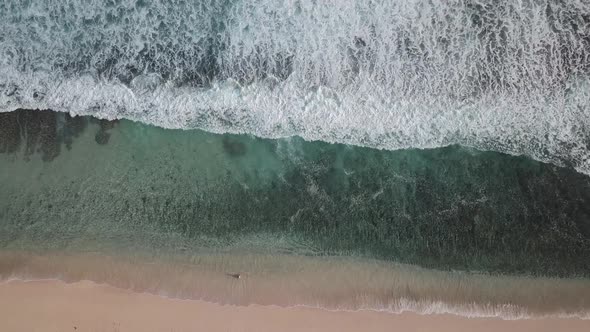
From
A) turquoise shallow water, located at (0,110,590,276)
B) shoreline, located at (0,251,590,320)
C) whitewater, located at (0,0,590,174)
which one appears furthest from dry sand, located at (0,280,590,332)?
whitewater, located at (0,0,590,174)

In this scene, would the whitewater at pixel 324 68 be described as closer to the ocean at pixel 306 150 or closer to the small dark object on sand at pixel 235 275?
the ocean at pixel 306 150

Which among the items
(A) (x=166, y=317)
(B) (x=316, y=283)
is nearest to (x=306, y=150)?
(B) (x=316, y=283)

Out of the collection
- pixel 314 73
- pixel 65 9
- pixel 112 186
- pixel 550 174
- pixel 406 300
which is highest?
pixel 65 9

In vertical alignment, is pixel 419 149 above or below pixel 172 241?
above

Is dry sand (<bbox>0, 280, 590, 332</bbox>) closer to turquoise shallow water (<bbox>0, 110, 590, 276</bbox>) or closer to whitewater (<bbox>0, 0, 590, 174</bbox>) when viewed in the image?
turquoise shallow water (<bbox>0, 110, 590, 276</bbox>)

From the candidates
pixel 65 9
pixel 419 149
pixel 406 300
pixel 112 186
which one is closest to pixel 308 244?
pixel 406 300

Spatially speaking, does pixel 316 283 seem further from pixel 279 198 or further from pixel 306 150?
pixel 306 150

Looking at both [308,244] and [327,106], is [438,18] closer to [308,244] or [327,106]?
[327,106]
